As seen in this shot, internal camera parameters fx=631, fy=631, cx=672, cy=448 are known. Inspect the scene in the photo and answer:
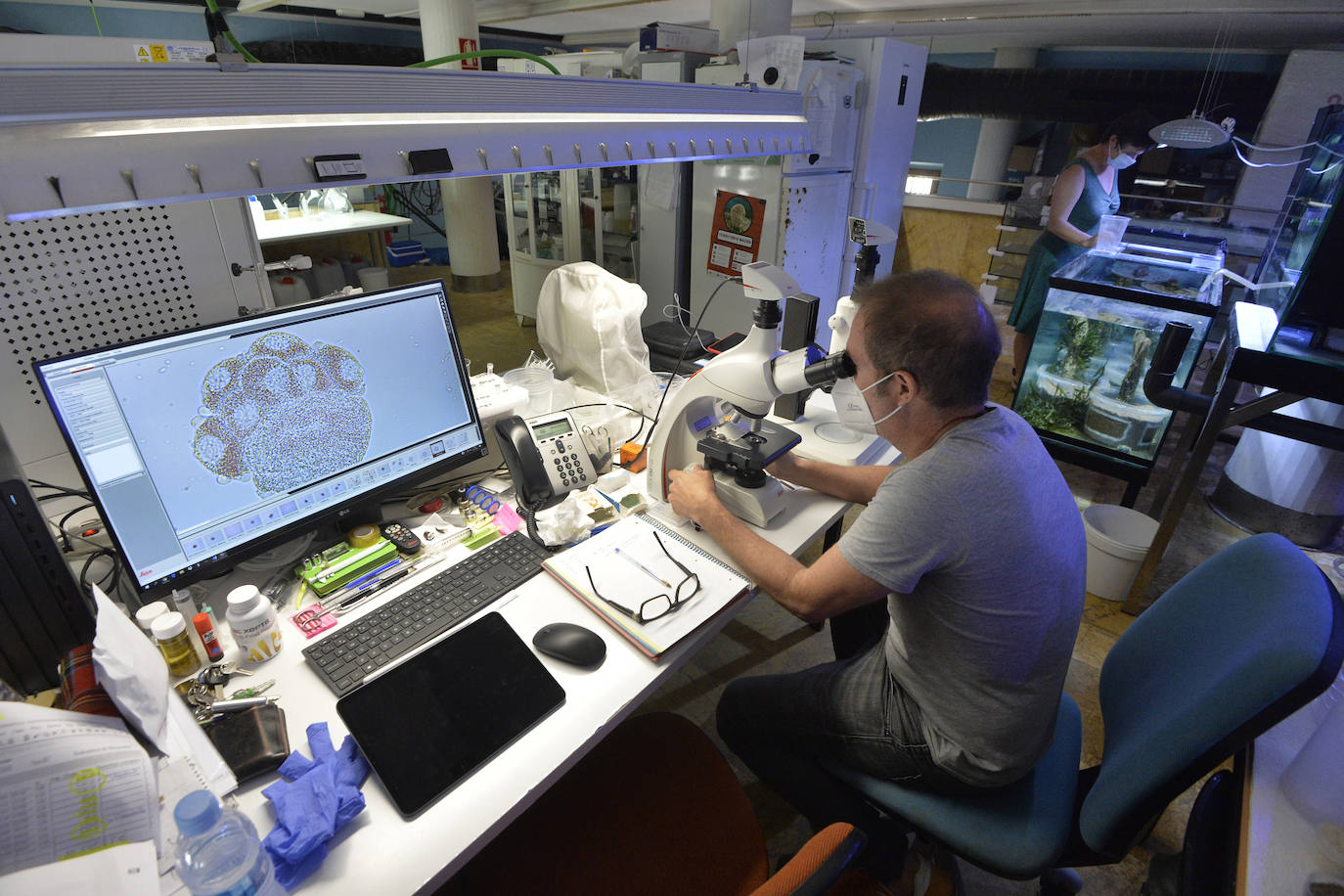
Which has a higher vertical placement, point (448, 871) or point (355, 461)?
point (355, 461)

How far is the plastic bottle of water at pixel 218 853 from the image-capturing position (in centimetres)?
64

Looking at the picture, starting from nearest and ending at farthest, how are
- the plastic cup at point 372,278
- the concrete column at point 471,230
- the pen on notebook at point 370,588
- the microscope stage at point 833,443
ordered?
the pen on notebook at point 370,588 → the microscope stage at point 833,443 → the plastic cup at point 372,278 → the concrete column at point 471,230

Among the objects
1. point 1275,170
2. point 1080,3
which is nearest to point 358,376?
point 1080,3

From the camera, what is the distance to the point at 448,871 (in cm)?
77

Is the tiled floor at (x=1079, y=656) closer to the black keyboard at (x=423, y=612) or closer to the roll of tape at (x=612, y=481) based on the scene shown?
the roll of tape at (x=612, y=481)

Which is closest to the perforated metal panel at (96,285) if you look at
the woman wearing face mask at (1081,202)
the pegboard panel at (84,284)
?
the pegboard panel at (84,284)

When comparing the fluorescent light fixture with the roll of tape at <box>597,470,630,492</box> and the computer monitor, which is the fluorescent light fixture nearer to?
the roll of tape at <box>597,470,630,492</box>

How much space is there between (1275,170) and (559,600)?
606 cm

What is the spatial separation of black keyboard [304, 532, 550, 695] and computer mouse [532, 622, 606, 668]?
0.16 metres

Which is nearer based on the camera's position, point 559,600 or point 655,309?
point 559,600

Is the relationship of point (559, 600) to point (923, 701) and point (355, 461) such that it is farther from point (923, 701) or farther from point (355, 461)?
point (923, 701)

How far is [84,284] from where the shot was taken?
3.47 ft

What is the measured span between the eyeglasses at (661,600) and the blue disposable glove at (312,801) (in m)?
0.45

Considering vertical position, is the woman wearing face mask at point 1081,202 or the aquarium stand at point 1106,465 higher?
the woman wearing face mask at point 1081,202
